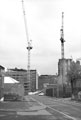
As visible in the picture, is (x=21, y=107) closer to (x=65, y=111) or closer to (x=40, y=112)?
(x=65, y=111)

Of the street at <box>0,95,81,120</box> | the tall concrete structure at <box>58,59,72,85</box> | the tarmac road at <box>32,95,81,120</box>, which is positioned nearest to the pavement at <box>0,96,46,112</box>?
the street at <box>0,95,81,120</box>

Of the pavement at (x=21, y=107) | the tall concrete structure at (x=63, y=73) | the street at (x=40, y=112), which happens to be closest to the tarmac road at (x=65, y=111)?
the street at (x=40, y=112)

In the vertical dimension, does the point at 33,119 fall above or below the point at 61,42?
below

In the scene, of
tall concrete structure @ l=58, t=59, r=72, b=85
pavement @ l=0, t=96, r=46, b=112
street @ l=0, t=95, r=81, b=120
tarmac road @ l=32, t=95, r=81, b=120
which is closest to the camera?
street @ l=0, t=95, r=81, b=120

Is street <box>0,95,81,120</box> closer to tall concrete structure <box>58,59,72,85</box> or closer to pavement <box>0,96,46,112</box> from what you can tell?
pavement <box>0,96,46,112</box>

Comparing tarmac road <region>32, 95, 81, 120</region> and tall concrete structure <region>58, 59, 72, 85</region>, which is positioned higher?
tall concrete structure <region>58, 59, 72, 85</region>

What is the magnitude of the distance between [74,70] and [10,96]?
29630 millimetres

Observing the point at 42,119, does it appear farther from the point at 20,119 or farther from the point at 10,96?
the point at 10,96

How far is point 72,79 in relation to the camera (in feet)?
297

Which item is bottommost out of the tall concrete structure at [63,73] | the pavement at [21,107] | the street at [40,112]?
the street at [40,112]

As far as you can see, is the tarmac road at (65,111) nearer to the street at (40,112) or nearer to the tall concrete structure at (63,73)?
the street at (40,112)

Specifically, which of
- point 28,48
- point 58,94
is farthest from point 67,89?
point 28,48

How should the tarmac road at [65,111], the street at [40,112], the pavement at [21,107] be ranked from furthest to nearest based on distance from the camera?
1. the pavement at [21,107]
2. the tarmac road at [65,111]
3. the street at [40,112]

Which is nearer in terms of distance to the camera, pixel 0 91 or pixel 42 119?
pixel 42 119
